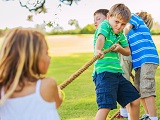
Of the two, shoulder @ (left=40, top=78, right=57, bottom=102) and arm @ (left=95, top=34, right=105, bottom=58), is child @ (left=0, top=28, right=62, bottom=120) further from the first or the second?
arm @ (left=95, top=34, right=105, bottom=58)

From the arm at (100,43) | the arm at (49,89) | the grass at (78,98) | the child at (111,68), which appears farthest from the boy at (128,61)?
the arm at (49,89)

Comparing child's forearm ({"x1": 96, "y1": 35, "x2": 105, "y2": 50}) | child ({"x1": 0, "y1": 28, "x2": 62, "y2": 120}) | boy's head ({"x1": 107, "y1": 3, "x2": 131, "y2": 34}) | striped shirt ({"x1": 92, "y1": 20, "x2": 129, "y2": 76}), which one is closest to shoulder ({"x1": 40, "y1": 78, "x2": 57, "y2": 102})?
child ({"x1": 0, "y1": 28, "x2": 62, "y2": 120})

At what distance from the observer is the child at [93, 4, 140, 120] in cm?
383

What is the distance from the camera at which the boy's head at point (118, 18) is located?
393 centimetres

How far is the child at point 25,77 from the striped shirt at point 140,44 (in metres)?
2.40

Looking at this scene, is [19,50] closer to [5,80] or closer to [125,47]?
[5,80]

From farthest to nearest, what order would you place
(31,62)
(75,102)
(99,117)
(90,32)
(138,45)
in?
(90,32)
(75,102)
(138,45)
(99,117)
(31,62)

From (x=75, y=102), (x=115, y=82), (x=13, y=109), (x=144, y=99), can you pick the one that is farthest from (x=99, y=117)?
(x=75, y=102)

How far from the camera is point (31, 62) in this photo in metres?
2.23

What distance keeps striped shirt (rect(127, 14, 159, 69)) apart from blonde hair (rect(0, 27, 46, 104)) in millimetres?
2420

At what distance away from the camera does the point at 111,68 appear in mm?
3881

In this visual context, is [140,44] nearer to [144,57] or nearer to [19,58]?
[144,57]

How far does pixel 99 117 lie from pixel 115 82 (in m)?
0.31

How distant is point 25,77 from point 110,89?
1.66 m
